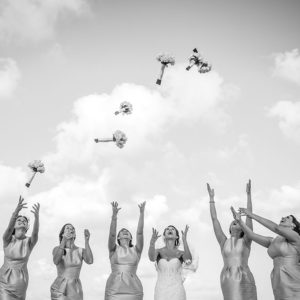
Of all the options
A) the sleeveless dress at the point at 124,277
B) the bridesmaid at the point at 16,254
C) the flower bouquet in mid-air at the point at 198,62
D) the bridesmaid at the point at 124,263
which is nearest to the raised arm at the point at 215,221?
the bridesmaid at the point at 124,263

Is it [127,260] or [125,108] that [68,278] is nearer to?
[127,260]

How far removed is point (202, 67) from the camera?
14.7 m

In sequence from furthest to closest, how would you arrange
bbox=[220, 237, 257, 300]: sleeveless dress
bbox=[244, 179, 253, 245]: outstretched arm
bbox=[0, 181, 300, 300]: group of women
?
bbox=[244, 179, 253, 245]: outstretched arm → bbox=[0, 181, 300, 300]: group of women → bbox=[220, 237, 257, 300]: sleeveless dress

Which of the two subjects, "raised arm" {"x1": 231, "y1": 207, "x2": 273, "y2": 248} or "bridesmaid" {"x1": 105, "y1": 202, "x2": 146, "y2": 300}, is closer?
"raised arm" {"x1": 231, "y1": 207, "x2": 273, "y2": 248}

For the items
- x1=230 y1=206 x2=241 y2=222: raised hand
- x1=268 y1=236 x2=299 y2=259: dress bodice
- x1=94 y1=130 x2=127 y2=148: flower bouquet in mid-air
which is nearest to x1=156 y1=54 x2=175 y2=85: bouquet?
x1=94 y1=130 x2=127 y2=148: flower bouquet in mid-air

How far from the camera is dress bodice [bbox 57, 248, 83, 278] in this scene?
10.8 meters

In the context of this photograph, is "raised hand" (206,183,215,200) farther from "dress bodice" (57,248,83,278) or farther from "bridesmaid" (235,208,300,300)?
"dress bodice" (57,248,83,278)

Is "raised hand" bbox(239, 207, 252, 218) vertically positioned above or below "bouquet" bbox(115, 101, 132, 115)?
below

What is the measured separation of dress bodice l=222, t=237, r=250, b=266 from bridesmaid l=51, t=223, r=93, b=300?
348cm

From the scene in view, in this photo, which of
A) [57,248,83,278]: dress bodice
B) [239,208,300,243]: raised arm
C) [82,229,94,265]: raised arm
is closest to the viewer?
[239,208,300,243]: raised arm

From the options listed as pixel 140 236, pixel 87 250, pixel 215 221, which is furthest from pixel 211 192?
pixel 87 250

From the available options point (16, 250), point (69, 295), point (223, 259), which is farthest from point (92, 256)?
point (223, 259)

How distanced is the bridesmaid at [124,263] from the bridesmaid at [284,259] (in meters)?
3.27

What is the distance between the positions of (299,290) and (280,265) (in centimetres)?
58
